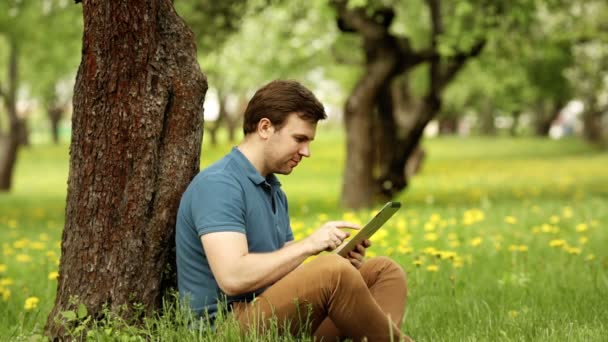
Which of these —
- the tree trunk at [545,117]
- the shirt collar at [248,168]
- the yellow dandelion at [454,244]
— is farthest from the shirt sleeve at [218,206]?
the tree trunk at [545,117]

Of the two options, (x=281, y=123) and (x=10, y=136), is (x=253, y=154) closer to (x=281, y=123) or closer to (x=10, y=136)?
(x=281, y=123)

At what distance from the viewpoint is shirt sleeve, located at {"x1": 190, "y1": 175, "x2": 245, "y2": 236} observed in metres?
3.51

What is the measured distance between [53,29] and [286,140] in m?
17.0

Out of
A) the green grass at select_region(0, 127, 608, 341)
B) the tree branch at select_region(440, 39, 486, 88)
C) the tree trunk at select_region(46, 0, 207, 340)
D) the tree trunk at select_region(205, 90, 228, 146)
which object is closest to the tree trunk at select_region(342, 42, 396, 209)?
the green grass at select_region(0, 127, 608, 341)

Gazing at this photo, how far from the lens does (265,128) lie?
3771 millimetres

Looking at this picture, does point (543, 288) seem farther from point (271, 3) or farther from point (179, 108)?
point (271, 3)

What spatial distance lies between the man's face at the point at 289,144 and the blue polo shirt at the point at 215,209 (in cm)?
10

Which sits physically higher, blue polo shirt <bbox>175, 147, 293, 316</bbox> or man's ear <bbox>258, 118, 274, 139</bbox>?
man's ear <bbox>258, 118, 274, 139</bbox>

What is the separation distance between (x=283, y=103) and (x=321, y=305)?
90 centimetres

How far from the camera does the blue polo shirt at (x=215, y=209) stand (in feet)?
11.8

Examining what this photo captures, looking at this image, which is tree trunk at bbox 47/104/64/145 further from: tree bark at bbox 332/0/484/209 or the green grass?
tree bark at bbox 332/0/484/209

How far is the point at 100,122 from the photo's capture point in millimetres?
3953

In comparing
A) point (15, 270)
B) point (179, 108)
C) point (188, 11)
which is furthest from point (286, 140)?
point (188, 11)

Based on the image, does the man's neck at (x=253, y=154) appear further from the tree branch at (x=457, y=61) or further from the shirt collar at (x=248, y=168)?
the tree branch at (x=457, y=61)
